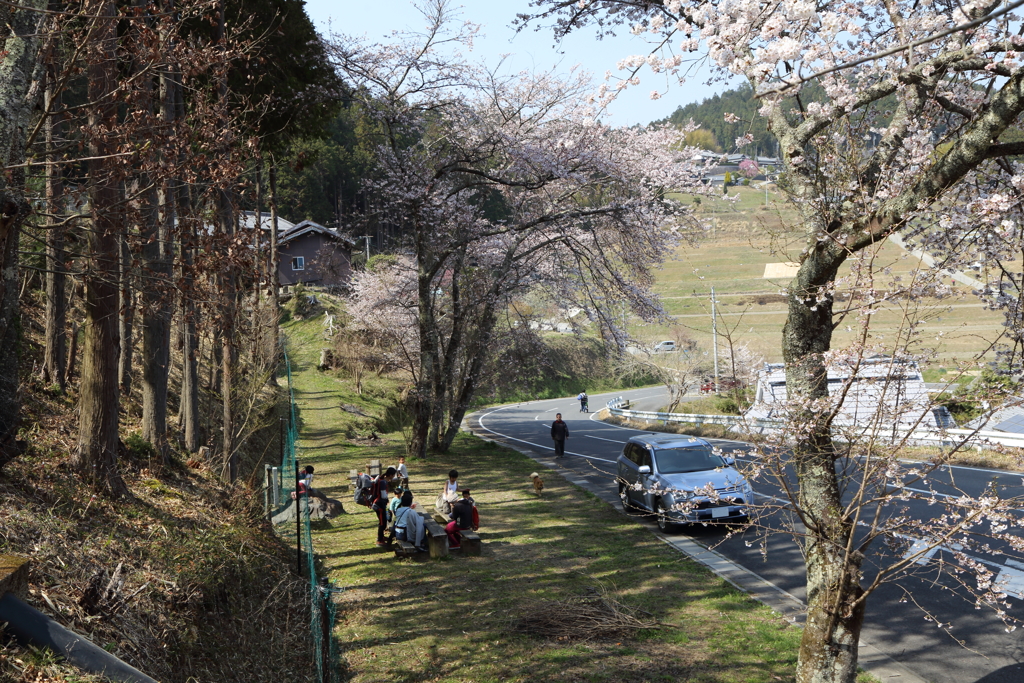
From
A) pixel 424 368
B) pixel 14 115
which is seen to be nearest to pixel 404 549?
pixel 14 115

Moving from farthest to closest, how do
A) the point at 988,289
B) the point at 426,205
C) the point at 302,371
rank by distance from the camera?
the point at 302,371 → the point at 426,205 → the point at 988,289

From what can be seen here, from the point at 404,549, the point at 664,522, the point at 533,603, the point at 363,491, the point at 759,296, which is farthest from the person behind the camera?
the point at 759,296

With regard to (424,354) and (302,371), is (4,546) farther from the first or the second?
(302,371)

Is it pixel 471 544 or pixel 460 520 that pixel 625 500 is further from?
pixel 471 544

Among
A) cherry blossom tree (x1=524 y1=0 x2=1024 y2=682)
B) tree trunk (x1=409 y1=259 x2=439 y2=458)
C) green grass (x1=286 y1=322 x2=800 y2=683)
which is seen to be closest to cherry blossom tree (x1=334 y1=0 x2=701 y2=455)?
tree trunk (x1=409 y1=259 x2=439 y2=458)

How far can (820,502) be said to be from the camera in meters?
6.34

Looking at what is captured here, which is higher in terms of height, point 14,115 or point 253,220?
point 253,220

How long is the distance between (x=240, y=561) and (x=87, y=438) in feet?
8.17

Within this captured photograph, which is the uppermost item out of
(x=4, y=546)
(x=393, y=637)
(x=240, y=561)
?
(x=4, y=546)

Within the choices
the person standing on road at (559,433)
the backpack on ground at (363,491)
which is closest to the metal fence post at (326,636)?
the backpack on ground at (363,491)

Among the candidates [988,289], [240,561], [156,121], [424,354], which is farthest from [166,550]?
[424,354]

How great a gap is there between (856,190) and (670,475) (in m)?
9.43

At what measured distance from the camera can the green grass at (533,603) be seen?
8.01 meters

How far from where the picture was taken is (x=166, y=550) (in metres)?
8.42
